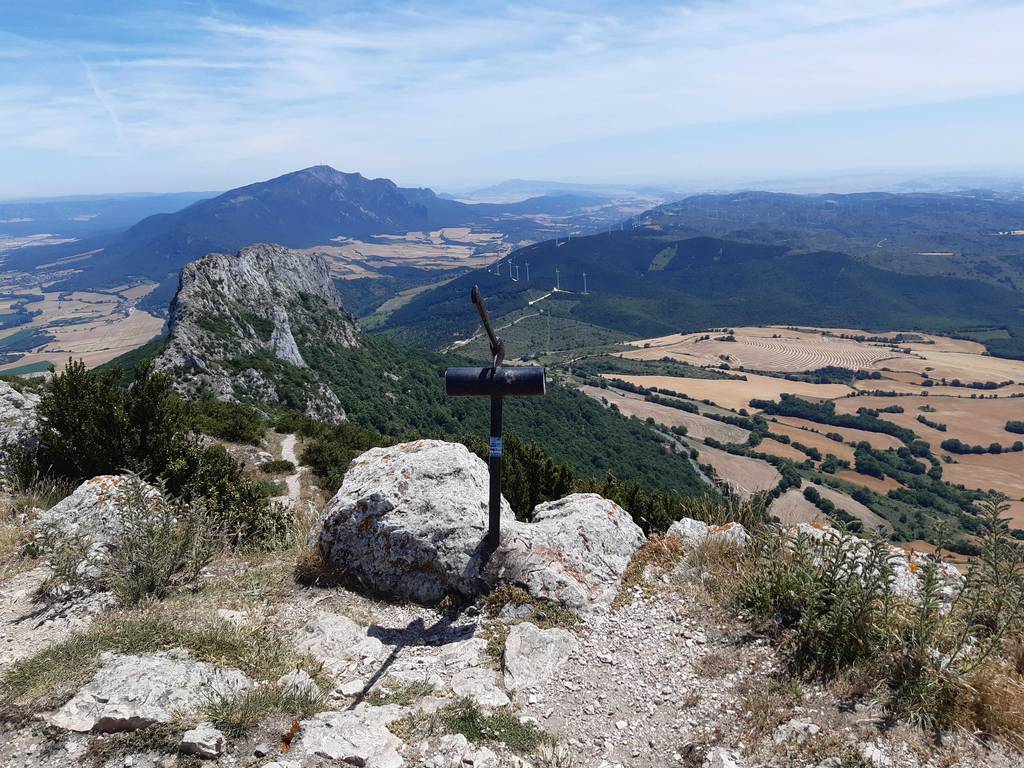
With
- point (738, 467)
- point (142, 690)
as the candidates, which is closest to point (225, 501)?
point (142, 690)

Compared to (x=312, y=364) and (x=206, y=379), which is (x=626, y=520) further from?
(x=312, y=364)

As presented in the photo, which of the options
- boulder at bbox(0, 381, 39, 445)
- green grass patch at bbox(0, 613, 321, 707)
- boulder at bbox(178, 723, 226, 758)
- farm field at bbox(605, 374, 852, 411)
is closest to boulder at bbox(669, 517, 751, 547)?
green grass patch at bbox(0, 613, 321, 707)

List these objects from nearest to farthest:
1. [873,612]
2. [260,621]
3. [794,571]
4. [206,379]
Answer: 1. [873,612]
2. [794,571]
3. [260,621]
4. [206,379]

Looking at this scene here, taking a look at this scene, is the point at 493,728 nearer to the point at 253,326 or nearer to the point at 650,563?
the point at 650,563

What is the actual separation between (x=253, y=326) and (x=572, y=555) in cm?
7253

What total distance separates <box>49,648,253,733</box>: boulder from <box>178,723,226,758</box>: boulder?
369 millimetres

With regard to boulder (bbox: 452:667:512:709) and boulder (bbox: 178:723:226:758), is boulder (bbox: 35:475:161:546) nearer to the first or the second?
boulder (bbox: 178:723:226:758)

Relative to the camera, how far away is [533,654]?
23.4 ft

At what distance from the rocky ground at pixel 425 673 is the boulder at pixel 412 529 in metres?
0.05

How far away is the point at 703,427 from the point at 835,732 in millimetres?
109732

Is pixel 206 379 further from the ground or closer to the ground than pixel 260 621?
closer to the ground

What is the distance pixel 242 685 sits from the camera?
5895mm

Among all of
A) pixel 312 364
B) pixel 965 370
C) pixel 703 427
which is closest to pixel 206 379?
pixel 312 364

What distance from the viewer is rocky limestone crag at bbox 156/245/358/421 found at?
50.8 m
